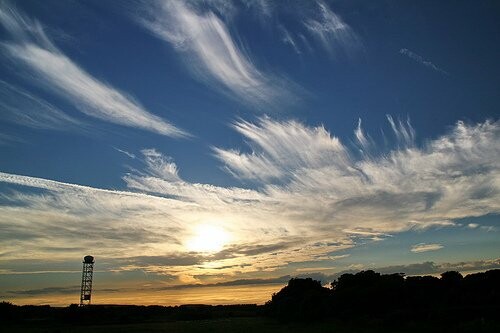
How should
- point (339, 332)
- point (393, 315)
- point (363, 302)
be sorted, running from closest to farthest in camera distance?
1. point (339, 332)
2. point (393, 315)
3. point (363, 302)

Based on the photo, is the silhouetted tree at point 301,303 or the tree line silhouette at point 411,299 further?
the silhouetted tree at point 301,303

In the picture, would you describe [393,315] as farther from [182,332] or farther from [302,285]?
[302,285]

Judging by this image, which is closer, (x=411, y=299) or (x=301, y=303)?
(x=411, y=299)

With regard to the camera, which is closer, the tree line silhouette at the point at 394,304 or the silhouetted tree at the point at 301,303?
the tree line silhouette at the point at 394,304

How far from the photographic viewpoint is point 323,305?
8000 cm

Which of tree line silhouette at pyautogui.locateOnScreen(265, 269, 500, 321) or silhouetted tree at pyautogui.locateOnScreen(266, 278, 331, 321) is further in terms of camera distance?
silhouetted tree at pyautogui.locateOnScreen(266, 278, 331, 321)

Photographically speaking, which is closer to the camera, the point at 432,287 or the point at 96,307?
the point at 432,287

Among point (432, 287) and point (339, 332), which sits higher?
point (432, 287)

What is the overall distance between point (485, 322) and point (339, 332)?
16.4m

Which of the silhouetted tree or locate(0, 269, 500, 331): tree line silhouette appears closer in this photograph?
locate(0, 269, 500, 331): tree line silhouette

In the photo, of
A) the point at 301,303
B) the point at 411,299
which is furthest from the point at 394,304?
the point at 301,303

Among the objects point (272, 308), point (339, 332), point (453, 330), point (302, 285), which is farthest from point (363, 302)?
point (302, 285)

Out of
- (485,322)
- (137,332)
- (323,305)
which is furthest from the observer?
(323,305)

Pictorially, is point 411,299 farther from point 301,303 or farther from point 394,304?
point 301,303
